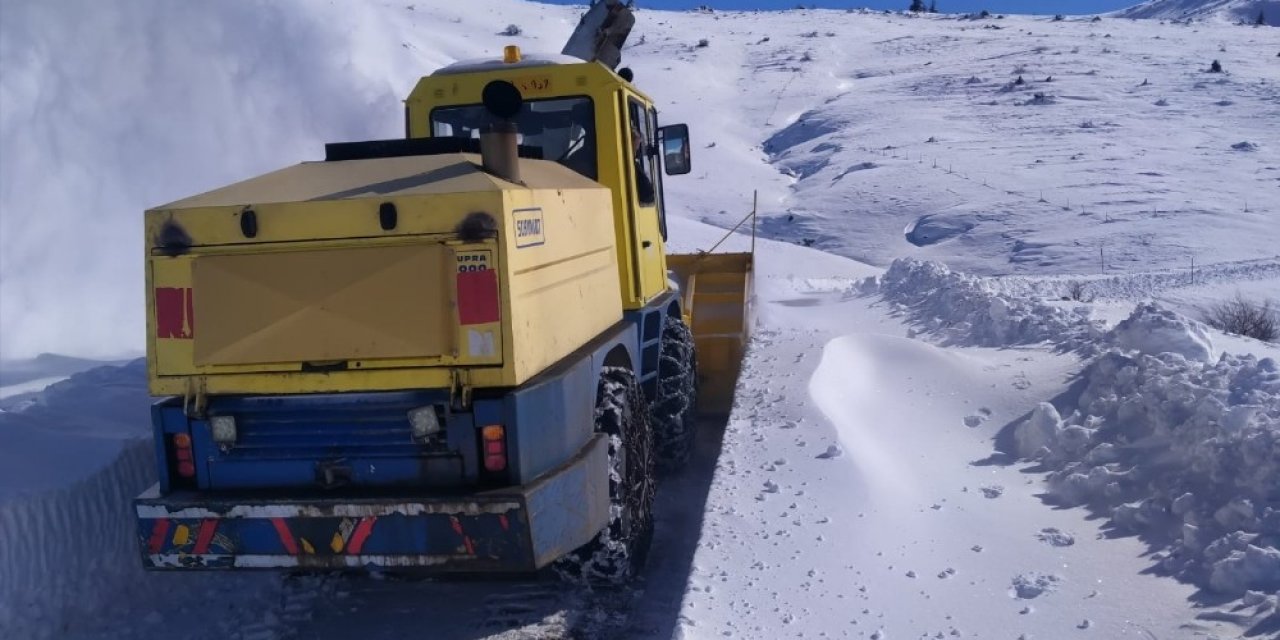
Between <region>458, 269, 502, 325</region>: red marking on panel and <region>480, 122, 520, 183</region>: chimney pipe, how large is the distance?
526 mm

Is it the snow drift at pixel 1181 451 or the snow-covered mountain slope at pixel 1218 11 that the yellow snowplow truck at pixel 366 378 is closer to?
the snow drift at pixel 1181 451

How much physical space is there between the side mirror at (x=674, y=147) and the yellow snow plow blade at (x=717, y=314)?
1640 millimetres

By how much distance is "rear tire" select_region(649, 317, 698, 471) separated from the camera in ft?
21.9

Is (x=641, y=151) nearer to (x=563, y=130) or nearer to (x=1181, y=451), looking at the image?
(x=563, y=130)

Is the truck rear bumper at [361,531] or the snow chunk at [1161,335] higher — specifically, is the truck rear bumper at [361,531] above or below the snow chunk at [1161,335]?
below

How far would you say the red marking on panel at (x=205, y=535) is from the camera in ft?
13.3

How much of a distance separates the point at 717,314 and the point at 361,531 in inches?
220

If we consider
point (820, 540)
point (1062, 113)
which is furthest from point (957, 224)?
point (820, 540)

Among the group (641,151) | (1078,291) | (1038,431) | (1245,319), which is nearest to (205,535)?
(641,151)

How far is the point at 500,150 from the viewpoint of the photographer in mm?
4273

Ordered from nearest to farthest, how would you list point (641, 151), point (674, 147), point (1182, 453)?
point (1182, 453), point (641, 151), point (674, 147)

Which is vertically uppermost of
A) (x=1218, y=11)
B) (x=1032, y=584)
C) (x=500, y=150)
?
(x=1218, y=11)

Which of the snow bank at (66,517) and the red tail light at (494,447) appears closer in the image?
the red tail light at (494,447)

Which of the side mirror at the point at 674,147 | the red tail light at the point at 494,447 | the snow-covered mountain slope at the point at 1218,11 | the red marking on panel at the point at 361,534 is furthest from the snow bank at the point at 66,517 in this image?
the snow-covered mountain slope at the point at 1218,11
